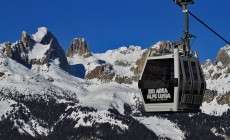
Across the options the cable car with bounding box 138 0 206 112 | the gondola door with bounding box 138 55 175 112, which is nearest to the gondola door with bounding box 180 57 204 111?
the cable car with bounding box 138 0 206 112

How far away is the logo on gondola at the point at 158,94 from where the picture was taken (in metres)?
24.3

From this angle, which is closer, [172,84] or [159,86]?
[172,84]

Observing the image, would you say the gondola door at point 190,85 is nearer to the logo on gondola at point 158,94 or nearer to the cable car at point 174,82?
the cable car at point 174,82

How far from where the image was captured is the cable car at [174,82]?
23828 millimetres

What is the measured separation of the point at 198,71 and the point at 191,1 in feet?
18.3

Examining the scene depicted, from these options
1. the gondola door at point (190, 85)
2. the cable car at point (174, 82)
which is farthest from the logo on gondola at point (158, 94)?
the gondola door at point (190, 85)

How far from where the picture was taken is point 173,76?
24078 millimetres

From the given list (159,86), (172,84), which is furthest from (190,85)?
(172,84)

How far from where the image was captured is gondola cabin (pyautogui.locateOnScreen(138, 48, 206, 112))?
23.9m

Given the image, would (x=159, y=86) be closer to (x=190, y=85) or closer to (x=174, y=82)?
(x=190, y=85)

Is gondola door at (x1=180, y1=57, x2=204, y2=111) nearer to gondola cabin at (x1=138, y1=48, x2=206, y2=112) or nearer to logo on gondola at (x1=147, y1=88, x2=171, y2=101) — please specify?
gondola cabin at (x1=138, y1=48, x2=206, y2=112)

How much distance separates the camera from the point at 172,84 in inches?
923

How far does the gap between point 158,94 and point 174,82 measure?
4.97 feet

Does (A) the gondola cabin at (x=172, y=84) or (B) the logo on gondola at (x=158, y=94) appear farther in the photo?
(B) the logo on gondola at (x=158, y=94)
